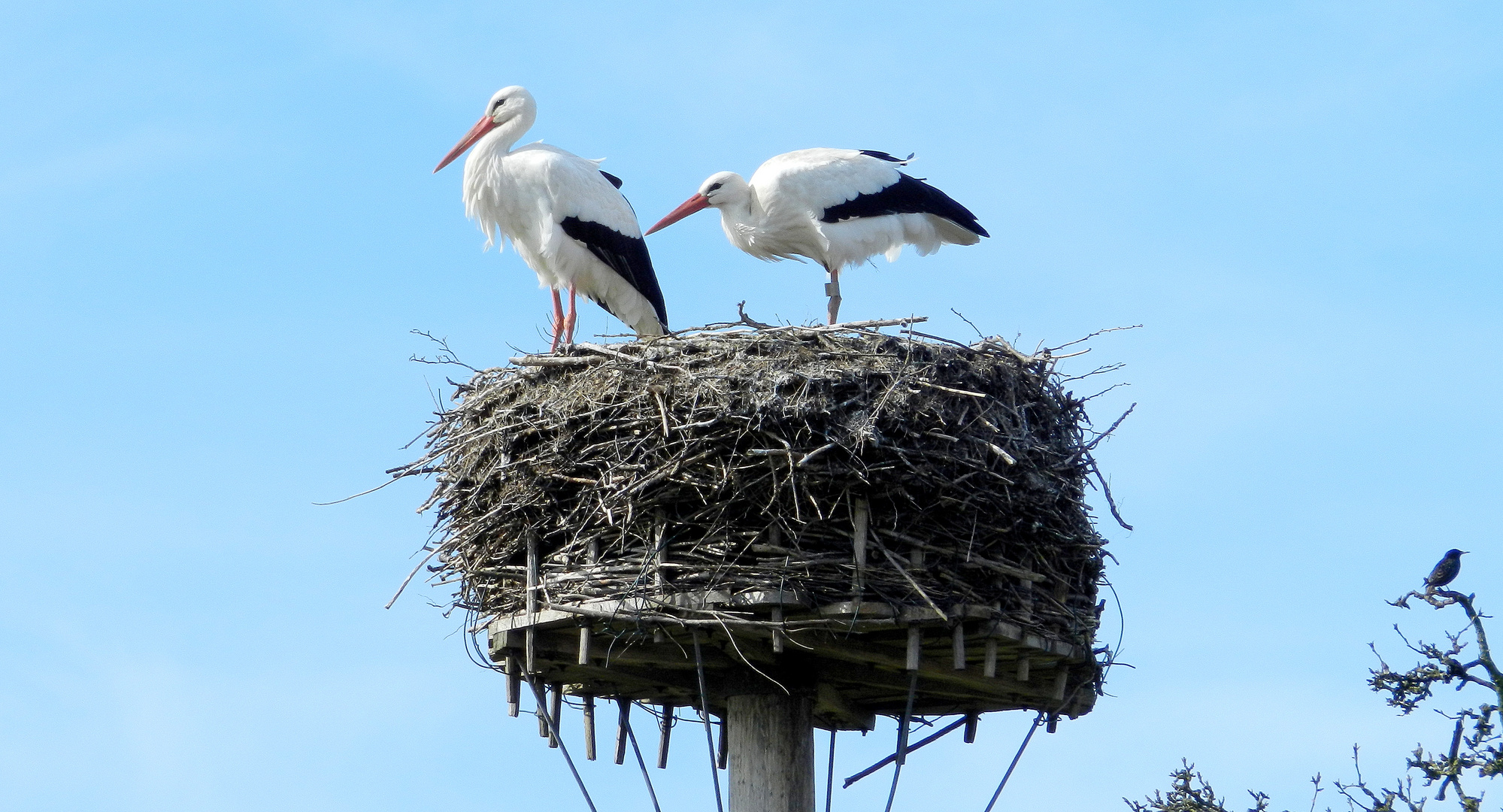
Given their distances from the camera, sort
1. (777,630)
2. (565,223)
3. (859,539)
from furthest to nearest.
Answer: (565,223) < (859,539) < (777,630)

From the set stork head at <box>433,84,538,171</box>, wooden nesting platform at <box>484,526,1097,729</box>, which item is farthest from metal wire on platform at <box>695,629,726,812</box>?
stork head at <box>433,84,538,171</box>

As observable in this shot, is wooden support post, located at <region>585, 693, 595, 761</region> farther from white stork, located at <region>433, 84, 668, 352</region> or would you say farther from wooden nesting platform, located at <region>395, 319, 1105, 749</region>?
white stork, located at <region>433, 84, 668, 352</region>

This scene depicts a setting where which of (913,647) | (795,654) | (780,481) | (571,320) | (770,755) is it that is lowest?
(770,755)

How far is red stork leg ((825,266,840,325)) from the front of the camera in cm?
1155

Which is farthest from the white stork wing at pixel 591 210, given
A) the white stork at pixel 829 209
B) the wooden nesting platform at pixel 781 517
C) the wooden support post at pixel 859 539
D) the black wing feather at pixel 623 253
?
the wooden support post at pixel 859 539

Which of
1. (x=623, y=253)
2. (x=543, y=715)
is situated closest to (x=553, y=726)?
(x=543, y=715)

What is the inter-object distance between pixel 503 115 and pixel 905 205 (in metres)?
2.63

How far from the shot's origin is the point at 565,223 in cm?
1121

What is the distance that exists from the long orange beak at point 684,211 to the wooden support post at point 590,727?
3522mm

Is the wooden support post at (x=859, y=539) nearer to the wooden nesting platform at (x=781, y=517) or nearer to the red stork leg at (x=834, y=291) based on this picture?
the wooden nesting platform at (x=781, y=517)

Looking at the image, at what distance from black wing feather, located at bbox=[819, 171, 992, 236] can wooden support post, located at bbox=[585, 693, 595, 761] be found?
11.2ft

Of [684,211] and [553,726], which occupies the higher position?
[684,211]

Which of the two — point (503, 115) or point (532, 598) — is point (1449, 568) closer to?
point (532, 598)

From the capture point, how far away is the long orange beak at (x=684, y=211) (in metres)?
11.6
